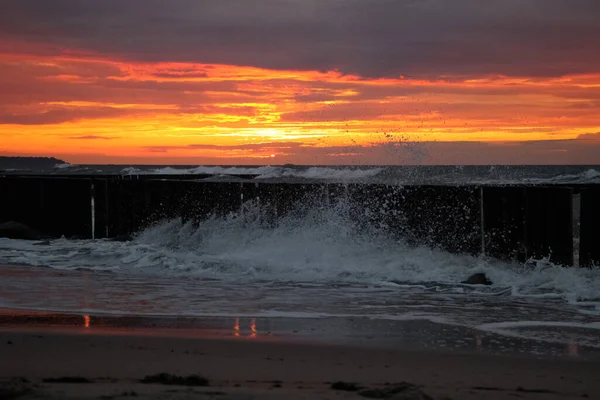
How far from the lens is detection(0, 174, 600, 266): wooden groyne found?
32.7 ft

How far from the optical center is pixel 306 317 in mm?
7148

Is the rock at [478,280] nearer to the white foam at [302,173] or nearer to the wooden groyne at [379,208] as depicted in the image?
the wooden groyne at [379,208]

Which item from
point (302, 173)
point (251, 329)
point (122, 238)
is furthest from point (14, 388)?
point (302, 173)

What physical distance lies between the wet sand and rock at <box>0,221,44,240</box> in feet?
37.4

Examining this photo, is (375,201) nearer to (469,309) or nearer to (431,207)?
(431,207)

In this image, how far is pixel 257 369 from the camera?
4.96m

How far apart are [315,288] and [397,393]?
16.5ft

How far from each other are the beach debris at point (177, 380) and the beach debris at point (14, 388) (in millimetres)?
652

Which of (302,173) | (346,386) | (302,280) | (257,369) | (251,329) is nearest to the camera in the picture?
(346,386)

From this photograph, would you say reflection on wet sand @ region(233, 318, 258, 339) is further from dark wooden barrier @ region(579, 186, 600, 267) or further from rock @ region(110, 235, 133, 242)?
rock @ region(110, 235, 133, 242)

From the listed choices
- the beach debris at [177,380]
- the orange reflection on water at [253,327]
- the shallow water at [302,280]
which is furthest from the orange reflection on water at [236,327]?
the beach debris at [177,380]

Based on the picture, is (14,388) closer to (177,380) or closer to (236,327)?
(177,380)

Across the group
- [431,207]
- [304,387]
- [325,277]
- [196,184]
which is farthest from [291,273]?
[304,387]

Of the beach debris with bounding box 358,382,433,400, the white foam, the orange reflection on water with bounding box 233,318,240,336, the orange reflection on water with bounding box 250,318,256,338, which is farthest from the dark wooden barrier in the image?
the white foam
